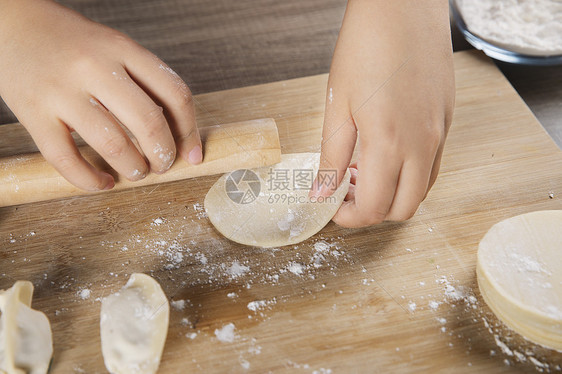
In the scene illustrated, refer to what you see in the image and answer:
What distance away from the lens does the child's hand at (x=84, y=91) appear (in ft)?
3.07

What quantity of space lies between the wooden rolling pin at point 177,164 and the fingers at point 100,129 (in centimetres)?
12

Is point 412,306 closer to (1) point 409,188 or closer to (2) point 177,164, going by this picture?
(1) point 409,188

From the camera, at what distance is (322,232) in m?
1.07

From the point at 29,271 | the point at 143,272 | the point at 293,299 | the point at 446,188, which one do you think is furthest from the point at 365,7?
the point at 29,271

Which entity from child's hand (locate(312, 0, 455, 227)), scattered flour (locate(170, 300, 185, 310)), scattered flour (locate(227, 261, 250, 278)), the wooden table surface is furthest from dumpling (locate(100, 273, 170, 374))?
the wooden table surface

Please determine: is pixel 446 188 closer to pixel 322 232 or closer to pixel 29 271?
pixel 322 232

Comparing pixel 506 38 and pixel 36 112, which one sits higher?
pixel 36 112

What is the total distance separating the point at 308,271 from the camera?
39.6 inches

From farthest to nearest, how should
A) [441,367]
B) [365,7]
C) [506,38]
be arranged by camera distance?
[506,38] → [365,7] → [441,367]

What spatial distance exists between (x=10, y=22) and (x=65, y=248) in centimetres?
46

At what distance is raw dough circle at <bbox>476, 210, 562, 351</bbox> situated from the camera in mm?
861

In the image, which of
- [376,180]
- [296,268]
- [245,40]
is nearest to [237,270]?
[296,268]
